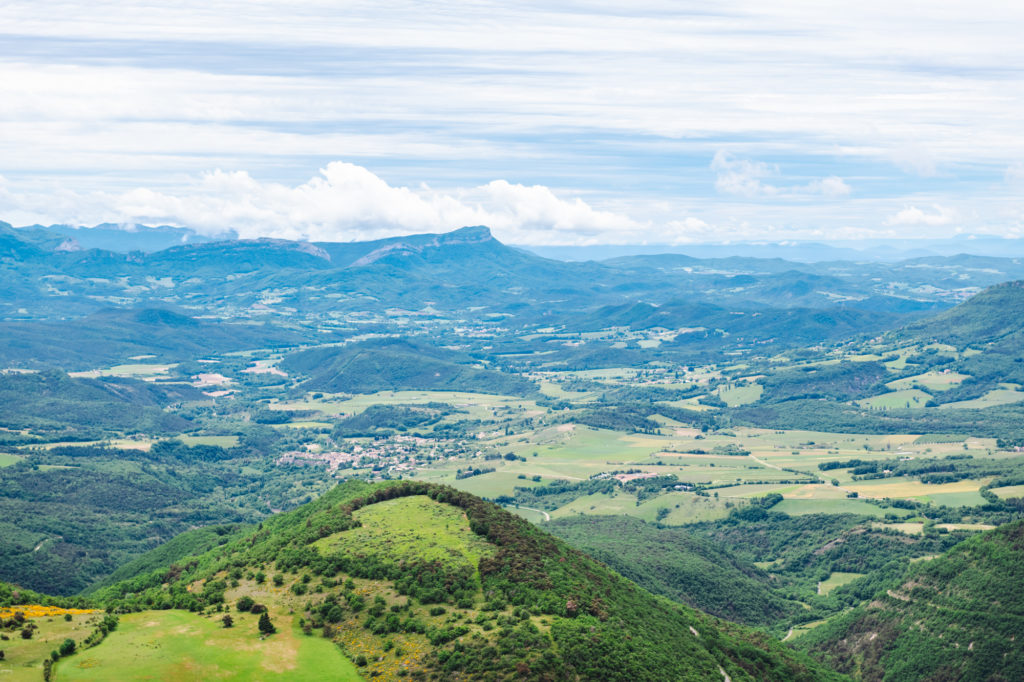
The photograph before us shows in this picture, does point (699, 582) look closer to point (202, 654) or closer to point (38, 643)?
point (202, 654)

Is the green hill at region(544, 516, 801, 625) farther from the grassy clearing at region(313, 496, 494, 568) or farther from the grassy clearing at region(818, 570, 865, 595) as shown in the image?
the grassy clearing at region(313, 496, 494, 568)

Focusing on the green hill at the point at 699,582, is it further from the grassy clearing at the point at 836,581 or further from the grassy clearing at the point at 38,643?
the grassy clearing at the point at 38,643

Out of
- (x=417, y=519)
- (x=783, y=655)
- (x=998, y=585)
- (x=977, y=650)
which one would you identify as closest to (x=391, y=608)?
(x=417, y=519)

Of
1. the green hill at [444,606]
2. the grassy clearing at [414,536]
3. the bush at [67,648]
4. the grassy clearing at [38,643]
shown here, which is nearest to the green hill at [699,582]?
the green hill at [444,606]

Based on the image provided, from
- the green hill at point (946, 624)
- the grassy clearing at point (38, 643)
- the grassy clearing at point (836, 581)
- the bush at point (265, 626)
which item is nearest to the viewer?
the grassy clearing at point (38, 643)

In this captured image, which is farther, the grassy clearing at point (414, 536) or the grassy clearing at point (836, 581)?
the grassy clearing at point (836, 581)

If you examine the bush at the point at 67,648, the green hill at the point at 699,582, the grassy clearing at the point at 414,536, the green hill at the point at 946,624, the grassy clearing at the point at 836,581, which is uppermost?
the bush at the point at 67,648
